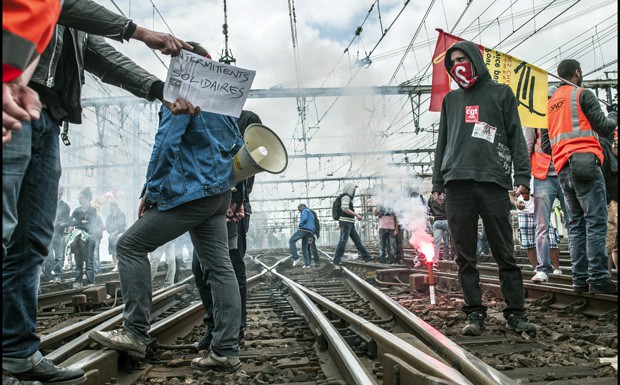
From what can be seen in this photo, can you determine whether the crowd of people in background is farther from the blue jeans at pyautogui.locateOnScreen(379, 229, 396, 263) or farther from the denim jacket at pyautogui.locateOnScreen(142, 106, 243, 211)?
the blue jeans at pyautogui.locateOnScreen(379, 229, 396, 263)

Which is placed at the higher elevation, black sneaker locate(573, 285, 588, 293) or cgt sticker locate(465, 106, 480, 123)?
cgt sticker locate(465, 106, 480, 123)

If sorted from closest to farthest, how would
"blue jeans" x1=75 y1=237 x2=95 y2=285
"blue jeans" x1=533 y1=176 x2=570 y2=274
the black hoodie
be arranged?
the black hoodie, "blue jeans" x1=533 y1=176 x2=570 y2=274, "blue jeans" x1=75 y1=237 x2=95 y2=285

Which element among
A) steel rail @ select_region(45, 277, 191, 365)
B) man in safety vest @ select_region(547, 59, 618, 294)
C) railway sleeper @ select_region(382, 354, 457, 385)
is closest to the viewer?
railway sleeper @ select_region(382, 354, 457, 385)

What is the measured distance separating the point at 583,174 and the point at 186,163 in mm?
3544

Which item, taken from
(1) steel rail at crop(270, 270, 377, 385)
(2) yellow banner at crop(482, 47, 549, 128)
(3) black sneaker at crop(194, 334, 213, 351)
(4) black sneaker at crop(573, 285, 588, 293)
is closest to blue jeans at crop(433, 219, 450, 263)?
(2) yellow banner at crop(482, 47, 549, 128)

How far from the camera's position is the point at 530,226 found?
7.02 metres

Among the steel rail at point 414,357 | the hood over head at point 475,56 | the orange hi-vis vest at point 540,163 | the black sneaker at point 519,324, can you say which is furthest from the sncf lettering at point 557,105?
the steel rail at point 414,357

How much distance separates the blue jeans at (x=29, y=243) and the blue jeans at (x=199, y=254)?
1.96 ft

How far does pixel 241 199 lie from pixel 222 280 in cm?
82

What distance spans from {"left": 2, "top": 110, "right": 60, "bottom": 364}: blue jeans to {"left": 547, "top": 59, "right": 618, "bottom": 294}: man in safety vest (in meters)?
4.27

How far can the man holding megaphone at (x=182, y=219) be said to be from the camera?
298cm

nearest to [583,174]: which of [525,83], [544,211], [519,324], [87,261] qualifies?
[544,211]

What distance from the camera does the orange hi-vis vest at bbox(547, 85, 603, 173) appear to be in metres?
4.73

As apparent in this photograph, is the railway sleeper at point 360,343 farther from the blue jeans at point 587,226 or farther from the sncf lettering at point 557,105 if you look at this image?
the sncf lettering at point 557,105
